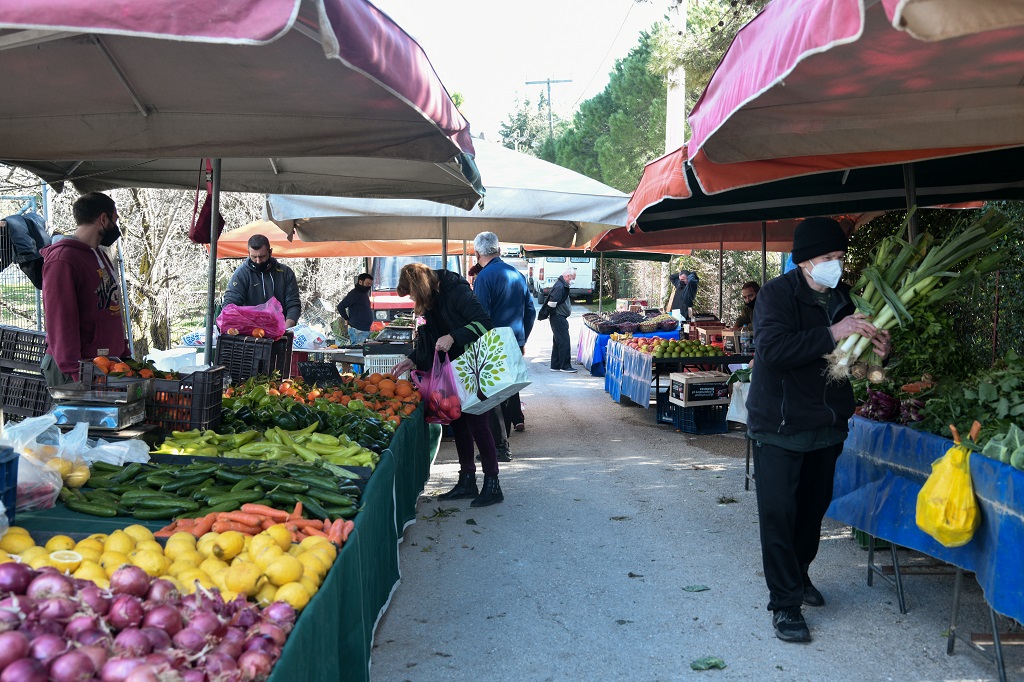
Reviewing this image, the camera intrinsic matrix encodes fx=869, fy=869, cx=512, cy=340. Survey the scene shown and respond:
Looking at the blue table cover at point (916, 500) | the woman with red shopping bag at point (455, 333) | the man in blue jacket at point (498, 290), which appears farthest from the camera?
the man in blue jacket at point (498, 290)

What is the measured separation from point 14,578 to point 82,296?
3.55 metres

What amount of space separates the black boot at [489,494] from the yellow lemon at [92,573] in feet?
15.1

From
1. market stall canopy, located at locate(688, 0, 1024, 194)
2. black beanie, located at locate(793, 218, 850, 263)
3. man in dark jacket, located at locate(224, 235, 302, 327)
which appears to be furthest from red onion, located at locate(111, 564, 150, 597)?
man in dark jacket, located at locate(224, 235, 302, 327)

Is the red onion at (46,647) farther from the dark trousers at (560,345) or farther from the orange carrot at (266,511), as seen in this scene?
the dark trousers at (560,345)

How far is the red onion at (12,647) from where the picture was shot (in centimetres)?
178

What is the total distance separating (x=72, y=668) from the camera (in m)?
1.80

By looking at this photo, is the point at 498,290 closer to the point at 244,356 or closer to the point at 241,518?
the point at 244,356

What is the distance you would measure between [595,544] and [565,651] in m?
1.74

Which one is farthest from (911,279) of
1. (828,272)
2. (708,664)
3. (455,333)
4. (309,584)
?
(309,584)

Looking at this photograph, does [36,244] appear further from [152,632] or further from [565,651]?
[152,632]

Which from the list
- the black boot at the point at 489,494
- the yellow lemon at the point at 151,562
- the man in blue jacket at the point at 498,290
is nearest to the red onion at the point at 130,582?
the yellow lemon at the point at 151,562

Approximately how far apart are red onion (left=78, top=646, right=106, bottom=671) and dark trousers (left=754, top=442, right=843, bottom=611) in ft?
10.9

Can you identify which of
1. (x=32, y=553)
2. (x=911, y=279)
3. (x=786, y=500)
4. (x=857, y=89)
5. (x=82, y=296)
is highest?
(x=857, y=89)

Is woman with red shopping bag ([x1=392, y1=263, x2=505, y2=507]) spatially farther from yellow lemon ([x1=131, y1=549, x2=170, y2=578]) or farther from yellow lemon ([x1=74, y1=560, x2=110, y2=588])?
yellow lemon ([x1=74, y1=560, x2=110, y2=588])
